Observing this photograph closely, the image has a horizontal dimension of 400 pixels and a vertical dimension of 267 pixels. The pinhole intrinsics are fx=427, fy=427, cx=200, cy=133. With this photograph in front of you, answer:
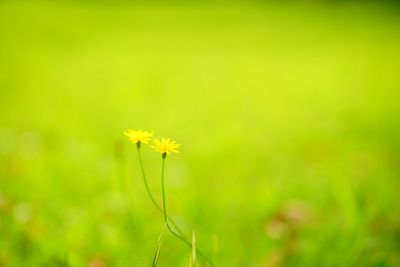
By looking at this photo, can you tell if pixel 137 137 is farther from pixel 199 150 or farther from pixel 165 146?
pixel 199 150

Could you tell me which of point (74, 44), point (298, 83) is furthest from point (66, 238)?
point (74, 44)

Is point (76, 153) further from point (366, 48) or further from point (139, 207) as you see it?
point (366, 48)

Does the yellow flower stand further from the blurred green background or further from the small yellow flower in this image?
the blurred green background

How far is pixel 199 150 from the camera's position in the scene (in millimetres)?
2090

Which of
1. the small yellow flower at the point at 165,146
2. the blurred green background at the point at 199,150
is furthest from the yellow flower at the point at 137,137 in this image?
the blurred green background at the point at 199,150

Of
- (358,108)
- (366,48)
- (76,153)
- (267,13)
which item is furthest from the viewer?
(267,13)

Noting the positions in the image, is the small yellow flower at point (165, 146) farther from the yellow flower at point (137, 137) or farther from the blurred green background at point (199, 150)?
the blurred green background at point (199, 150)

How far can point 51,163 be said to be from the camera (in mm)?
1765

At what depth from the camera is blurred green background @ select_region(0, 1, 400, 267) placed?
4.02 ft

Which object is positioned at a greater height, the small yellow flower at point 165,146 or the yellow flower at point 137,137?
the yellow flower at point 137,137

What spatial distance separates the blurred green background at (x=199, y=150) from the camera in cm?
122

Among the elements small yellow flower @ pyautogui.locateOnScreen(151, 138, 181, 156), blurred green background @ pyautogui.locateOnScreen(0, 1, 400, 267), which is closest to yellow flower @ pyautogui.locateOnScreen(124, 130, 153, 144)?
small yellow flower @ pyautogui.locateOnScreen(151, 138, 181, 156)

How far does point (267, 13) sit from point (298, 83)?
5.18 meters

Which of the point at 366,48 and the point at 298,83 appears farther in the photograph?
the point at 366,48
